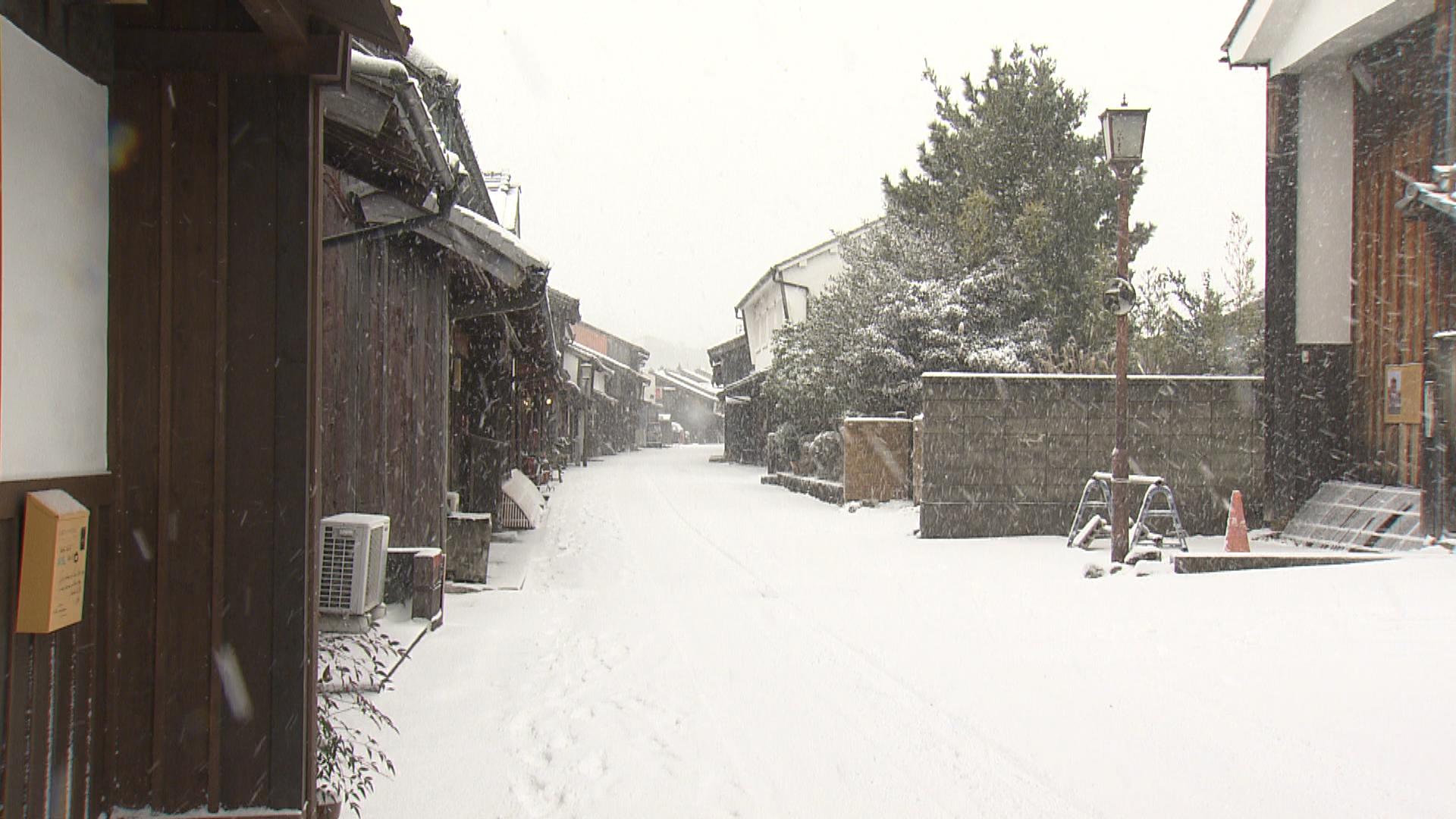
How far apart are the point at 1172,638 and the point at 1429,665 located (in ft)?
4.89

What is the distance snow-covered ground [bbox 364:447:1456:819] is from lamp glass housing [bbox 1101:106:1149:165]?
4.12 meters

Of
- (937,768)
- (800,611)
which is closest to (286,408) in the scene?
(937,768)

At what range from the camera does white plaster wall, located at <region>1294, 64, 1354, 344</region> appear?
11.0 metres

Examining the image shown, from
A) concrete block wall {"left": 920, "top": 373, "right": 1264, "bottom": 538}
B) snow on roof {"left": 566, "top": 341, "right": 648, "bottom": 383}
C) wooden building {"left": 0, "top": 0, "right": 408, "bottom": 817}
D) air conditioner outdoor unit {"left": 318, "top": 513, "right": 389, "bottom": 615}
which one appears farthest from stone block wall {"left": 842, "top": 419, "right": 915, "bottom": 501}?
snow on roof {"left": 566, "top": 341, "right": 648, "bottom": 383}

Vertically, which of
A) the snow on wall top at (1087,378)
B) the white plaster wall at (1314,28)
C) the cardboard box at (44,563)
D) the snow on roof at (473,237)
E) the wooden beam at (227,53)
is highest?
the white plaster wall at (1314,28)

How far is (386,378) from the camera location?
7.07 m

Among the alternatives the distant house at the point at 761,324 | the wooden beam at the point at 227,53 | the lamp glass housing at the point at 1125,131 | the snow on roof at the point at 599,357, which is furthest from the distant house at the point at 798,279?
the wooden beam at the point at 227,53

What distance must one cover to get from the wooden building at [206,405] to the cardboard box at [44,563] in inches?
12.1

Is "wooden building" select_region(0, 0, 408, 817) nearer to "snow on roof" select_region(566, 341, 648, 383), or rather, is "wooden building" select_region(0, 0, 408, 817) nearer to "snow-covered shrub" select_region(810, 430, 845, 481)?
"snow-covered shrub" select_region(810, 430, 845, 481)

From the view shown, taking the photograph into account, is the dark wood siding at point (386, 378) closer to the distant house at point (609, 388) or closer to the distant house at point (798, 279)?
the distant house at point (609, 388)

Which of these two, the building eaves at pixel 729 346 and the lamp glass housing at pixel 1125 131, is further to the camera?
the building eaves at pixel 729 346

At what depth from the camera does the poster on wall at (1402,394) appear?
9711mm

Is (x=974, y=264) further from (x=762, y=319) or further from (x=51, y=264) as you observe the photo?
(x=762, y=319)

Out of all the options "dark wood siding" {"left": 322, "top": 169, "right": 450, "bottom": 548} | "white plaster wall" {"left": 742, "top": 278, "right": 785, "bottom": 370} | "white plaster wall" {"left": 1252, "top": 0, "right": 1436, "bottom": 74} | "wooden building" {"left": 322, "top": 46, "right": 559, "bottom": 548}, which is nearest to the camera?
"wooden building" {"left": 322, "top": 46, "right": 559, "bottom": 548}
